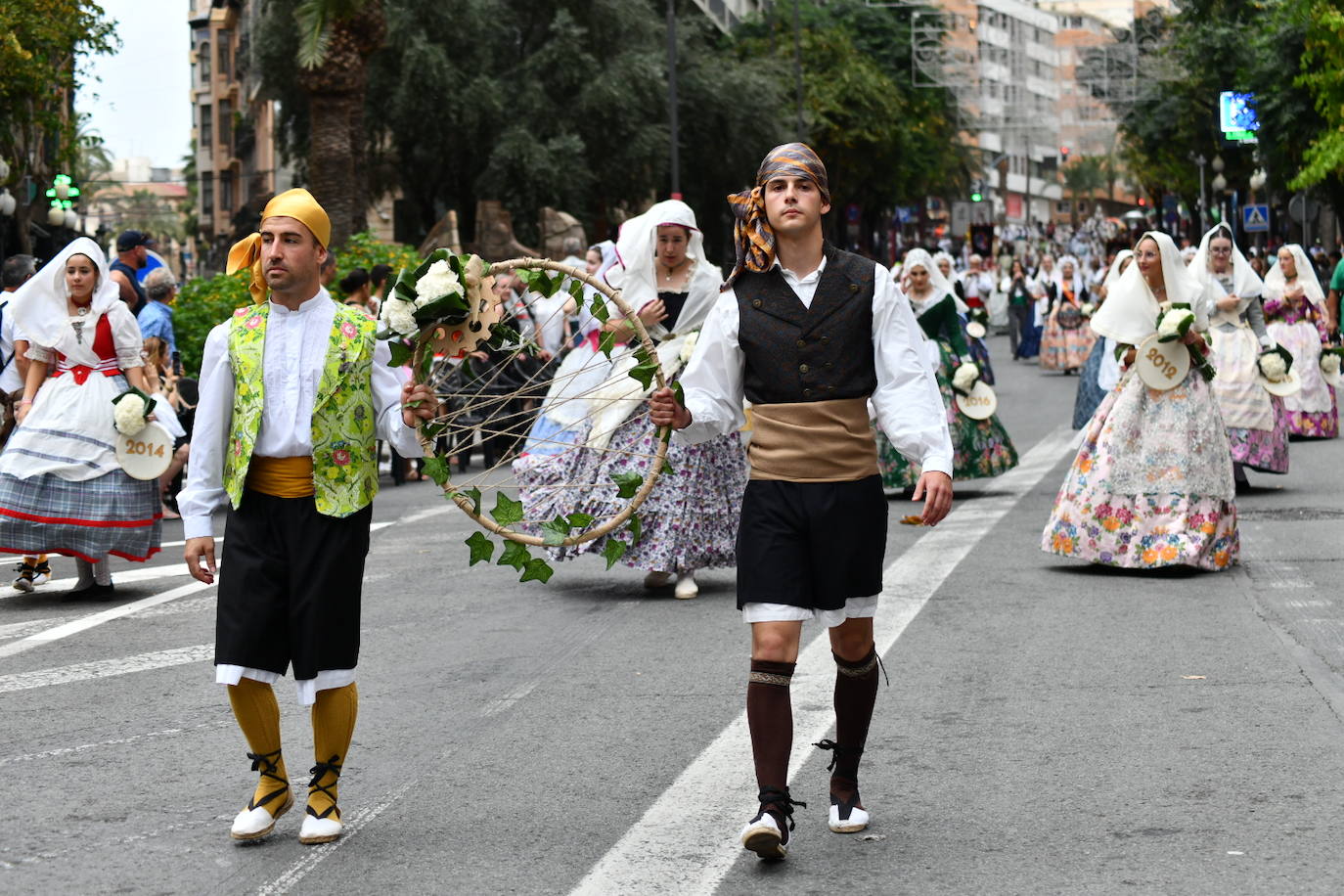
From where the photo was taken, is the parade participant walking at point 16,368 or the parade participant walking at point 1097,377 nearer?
the parade participant walking at point 16,368

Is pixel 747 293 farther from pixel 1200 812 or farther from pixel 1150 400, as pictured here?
pixel 1150 400

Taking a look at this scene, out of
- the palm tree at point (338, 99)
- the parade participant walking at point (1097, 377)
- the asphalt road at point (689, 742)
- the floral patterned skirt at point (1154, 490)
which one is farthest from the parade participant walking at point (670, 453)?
the palm tree at point (338, 99)

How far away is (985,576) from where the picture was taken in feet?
36.1

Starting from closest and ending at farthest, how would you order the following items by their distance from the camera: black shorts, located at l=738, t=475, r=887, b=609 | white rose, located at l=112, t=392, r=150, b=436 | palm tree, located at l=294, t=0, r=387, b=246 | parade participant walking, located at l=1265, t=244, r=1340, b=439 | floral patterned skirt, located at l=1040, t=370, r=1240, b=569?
black shorts, located at l=738, t=475, r=887, b=609 → white rose, located at l=112, t=392, r=150, b=436 → floral patterned skirt, located at l=1040, t=370, r=1240, b=569 → parade participant walking, located at l=1265, t=244, r=1340, b=439 → palm tree, located at l=294, t=0, r=387, b=246

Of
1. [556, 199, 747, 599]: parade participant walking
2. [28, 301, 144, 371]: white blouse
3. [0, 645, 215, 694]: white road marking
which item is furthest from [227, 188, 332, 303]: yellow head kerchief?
[28, 301, 144, 371]: white blouse

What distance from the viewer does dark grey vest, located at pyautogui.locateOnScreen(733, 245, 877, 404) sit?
5.59m

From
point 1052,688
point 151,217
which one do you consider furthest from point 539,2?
point 151,217

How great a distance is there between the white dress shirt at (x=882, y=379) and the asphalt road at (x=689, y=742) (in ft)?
3.50

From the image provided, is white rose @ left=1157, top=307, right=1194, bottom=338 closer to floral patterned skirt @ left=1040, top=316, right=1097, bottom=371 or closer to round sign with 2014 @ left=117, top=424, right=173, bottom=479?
round sign with 2014 @ left=117, top=424, right=173, bottom=479

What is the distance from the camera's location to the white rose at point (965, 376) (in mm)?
14969

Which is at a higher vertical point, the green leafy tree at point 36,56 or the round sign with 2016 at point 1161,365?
the green leafy tree at point 36,56

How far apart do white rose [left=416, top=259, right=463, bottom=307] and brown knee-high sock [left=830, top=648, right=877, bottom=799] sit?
1.45 m

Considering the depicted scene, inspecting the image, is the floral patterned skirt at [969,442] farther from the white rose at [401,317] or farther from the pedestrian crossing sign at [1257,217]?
the pedestrian crossing sign at [1257,217]

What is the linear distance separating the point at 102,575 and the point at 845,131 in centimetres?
5048
